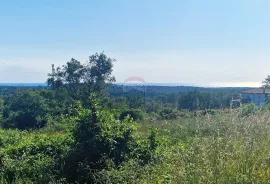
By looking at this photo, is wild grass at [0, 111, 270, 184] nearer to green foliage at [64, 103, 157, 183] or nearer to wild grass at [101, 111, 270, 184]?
wild grass at [101, 111, 270, 184]

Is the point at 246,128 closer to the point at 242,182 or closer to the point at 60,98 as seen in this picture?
the point at 242,182

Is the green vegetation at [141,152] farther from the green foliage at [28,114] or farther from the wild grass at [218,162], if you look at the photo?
the green foliage at [28,114]

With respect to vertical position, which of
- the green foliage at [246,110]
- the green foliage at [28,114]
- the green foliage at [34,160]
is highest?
the green foliage at [246,110]

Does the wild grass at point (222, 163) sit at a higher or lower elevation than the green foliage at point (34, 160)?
higher

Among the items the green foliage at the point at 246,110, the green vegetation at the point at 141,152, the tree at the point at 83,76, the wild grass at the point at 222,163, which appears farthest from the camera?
the tree at the point at 83,76

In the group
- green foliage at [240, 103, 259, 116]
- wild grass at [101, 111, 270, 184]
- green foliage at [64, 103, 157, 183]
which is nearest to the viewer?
wild grass at [101, 111, 270, 184]

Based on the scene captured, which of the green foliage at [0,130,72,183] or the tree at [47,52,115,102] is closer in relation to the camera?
the green foliage at [0,130,72,183]

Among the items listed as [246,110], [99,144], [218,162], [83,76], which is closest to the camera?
[218,162]

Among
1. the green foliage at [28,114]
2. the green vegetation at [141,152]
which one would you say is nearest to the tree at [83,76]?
the green foliage at [28,114]

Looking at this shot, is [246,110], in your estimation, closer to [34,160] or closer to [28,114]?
[34,160]

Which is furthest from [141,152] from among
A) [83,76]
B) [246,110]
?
[83,76]

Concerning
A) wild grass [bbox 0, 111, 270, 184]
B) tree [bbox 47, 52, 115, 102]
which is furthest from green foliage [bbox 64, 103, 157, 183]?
tree [bbox 47, 52, 115, 102]

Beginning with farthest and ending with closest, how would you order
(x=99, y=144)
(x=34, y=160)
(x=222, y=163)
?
(x=34, y=160)
(x=99, y=144)
(x=222, y=163)

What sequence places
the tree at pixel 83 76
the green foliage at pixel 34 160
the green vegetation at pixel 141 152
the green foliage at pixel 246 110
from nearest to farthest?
the green vegetation at pixel 141 152
the green foliage at pixel 34 160
the green foliage at pixel 246 110
the tree at pixel 83 76
